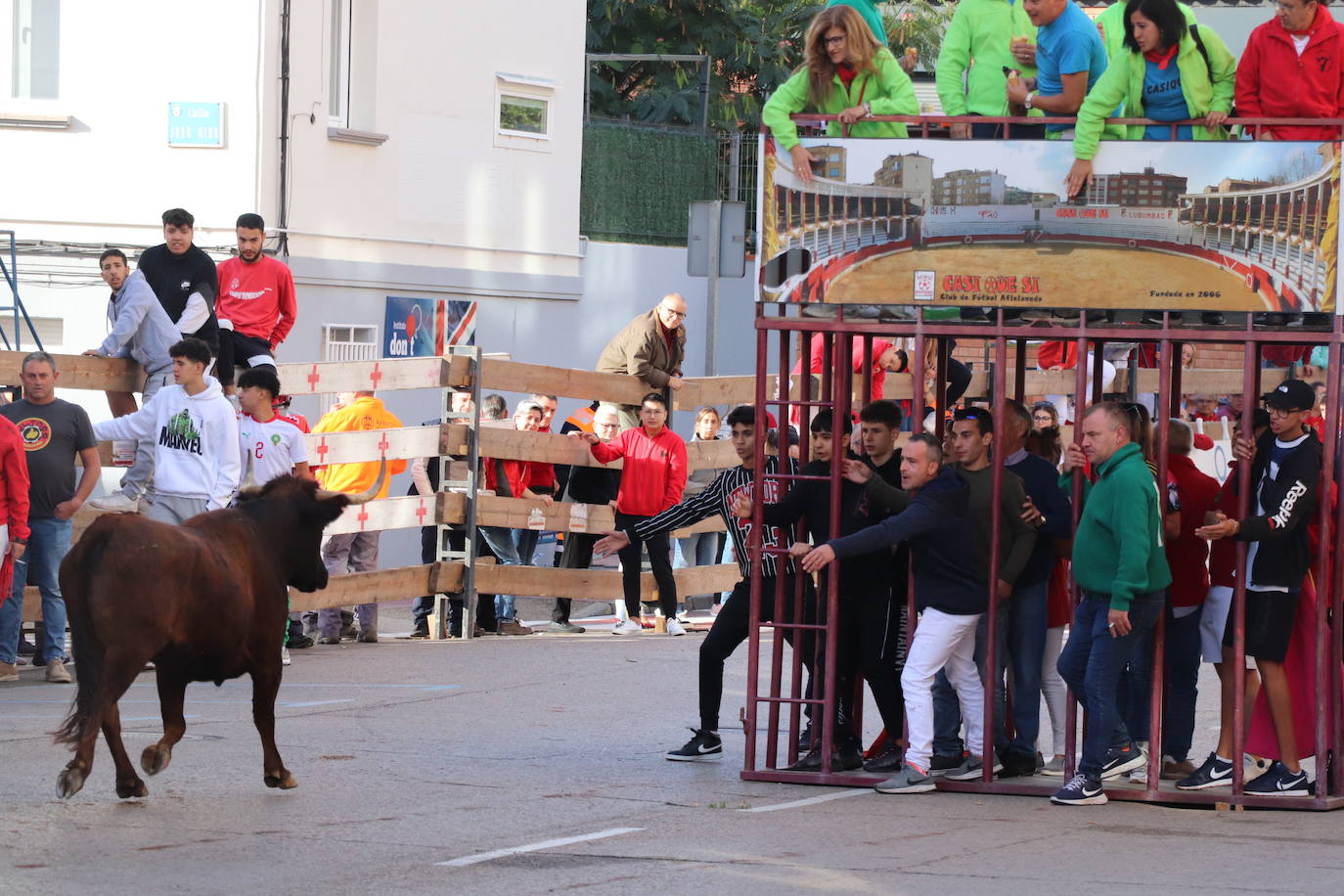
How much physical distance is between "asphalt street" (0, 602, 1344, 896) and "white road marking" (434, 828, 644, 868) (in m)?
0.02

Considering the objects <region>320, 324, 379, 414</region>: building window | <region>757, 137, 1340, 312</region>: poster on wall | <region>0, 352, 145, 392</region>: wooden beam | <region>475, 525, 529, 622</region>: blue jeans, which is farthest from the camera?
<region>320, 324, 379, 414</region>: building window

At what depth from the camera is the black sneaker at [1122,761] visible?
1029 cm

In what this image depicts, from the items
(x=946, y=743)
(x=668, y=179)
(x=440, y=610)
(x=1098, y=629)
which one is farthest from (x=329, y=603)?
(x=668, y=179)

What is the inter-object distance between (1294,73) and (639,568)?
8188mm

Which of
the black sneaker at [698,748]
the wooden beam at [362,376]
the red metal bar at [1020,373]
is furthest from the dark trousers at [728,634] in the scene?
the wooden beam at [362,376]

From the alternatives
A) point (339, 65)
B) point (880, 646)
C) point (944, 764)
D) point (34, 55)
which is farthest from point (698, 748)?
point (34, 55)

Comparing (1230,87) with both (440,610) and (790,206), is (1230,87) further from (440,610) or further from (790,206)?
(440,610)

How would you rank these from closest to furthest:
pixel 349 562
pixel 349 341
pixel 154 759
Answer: pixel 154 759 → pixel 349 562 → pixel 349 341

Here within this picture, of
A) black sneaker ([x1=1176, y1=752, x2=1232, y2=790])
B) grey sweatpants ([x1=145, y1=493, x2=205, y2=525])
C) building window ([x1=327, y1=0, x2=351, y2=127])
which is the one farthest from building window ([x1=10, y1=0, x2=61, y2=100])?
black sneaker ([x1=1176, y1=752, x2=1232, y2=790])

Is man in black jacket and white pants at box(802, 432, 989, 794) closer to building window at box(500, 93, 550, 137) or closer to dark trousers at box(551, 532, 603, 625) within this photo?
dark trousers at box(551, 532, 603, 625)

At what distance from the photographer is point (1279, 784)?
9914 millimetres

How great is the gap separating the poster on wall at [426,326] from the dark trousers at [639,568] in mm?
7106

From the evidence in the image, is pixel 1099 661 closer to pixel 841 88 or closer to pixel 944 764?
pixel 944 764

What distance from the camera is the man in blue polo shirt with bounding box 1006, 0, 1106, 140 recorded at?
1008 centimetres
